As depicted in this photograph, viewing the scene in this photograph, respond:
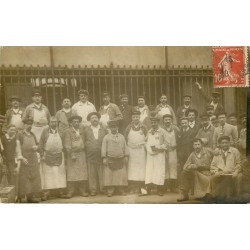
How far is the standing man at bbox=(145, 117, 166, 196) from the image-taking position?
4.14 meters

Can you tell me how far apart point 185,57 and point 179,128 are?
0.72 meters

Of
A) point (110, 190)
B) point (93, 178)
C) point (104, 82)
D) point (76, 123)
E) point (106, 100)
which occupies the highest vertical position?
point (104, 82)

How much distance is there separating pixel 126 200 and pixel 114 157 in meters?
0.46

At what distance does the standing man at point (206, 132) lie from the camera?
415cm

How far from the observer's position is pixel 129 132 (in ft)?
13.5

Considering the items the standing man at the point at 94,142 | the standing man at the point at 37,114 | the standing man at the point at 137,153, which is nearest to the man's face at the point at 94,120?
the standing man at the point at 94,142

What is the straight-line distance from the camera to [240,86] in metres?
4.10

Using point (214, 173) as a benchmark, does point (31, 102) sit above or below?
above

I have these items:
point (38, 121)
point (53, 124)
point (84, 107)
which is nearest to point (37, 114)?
point (38, 121)

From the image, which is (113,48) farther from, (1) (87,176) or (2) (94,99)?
(1) (87,176)

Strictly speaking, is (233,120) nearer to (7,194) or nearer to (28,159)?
(28,159)

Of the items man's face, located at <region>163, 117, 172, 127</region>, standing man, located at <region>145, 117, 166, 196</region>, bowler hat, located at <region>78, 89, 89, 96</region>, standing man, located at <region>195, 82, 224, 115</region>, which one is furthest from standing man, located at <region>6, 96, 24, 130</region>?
standing man, located at <region>195, 82, 224, 115</region>

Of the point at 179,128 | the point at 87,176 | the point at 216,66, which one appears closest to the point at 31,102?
the point at 87,176

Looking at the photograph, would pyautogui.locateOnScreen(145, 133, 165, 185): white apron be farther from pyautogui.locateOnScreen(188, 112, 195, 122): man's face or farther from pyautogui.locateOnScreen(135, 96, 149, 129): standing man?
pyautogui.locateOnScreen(188, 112, 195, 122): man's face
